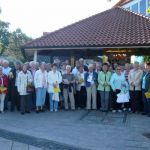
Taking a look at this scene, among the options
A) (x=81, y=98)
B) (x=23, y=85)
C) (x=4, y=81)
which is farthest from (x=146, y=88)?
(x=4, y=81)

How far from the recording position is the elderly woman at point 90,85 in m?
14.9

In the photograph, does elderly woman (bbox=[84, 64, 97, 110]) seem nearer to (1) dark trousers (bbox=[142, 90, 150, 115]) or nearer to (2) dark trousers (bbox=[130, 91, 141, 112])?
(2) dark trousers (bbox=[130, 91, 141, 112])

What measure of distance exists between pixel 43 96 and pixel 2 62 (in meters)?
2.13

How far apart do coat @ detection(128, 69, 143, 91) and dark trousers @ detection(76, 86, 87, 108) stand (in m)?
1.96

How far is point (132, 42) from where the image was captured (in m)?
18.2

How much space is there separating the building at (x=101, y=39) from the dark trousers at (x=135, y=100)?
417 centimetres

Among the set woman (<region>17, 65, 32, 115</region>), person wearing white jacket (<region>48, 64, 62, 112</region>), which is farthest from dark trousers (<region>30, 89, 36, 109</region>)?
person wearing white jacket (<region>48, 64, 62, 112</region>)

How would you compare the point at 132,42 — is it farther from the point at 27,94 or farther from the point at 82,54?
the point at 27,94

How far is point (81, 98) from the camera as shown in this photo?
15.5 meters

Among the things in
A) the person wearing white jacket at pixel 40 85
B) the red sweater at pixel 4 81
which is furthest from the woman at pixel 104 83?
the red sweater at pixel 4 81

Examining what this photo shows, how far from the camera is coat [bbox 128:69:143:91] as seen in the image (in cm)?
1424

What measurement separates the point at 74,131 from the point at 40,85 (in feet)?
12.7

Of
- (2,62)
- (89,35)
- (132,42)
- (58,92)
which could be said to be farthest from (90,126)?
(89,35)

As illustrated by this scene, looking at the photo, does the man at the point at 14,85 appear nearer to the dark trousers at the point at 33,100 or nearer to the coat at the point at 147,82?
the dark trousers at the point at 33,100
